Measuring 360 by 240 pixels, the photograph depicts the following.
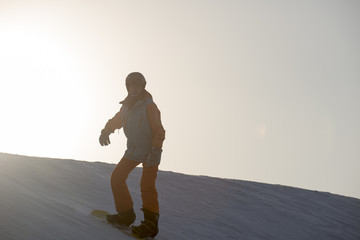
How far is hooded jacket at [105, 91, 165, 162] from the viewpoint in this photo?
183 inches

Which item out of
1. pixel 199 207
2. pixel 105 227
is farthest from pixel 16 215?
pixel 199 207

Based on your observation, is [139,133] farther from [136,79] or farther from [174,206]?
[174,206]

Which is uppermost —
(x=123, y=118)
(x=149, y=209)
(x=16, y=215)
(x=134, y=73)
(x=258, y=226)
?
(x=134, y=73)

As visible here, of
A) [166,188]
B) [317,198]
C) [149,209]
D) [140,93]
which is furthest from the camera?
[317,198]

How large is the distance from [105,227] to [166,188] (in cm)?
345

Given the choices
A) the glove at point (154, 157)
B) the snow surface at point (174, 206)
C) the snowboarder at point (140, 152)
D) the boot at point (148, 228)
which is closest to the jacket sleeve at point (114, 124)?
the snowboarder at point (140, 152)

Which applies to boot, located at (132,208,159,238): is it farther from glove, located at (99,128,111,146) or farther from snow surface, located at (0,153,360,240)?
glove, located at (99,128,111,146)

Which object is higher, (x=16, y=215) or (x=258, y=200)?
(x=258, y=200)

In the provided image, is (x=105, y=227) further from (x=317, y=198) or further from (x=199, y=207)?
(x=317, y=198)

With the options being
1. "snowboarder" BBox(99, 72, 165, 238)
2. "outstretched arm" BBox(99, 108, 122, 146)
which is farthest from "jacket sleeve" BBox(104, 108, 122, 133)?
"snowboarder" BBox(99, 72, 165, 238)

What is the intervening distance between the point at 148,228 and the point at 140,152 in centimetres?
80

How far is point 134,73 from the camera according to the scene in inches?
188

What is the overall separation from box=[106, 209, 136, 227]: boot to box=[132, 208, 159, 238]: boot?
19 centimetres

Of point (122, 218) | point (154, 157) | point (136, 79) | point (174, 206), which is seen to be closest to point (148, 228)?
point (122, 218)
